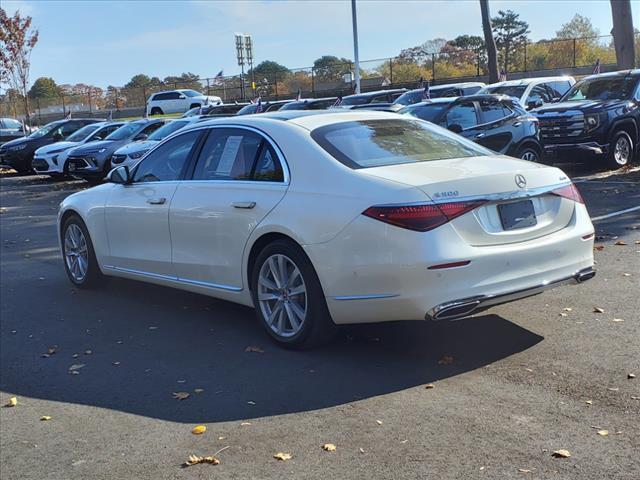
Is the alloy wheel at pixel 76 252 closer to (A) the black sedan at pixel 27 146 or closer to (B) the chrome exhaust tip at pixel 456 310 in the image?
(B) the chrome exhaust tip at pixel 456 310

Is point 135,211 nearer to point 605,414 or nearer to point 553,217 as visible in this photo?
point 553,217

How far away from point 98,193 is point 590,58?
41.4 m

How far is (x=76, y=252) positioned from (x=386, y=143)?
4002 mm

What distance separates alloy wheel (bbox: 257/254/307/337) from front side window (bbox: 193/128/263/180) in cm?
→ 79

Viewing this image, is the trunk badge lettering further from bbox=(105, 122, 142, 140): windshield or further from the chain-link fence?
the chain-link fence

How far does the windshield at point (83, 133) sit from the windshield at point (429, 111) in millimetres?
13926

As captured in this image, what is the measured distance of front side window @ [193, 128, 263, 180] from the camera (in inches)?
235

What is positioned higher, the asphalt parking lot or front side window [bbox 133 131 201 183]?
front side window [bbox 133 131 201 183]

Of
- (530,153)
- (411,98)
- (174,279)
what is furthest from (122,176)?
(411,98)

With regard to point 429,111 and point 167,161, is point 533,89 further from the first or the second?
point 167,161

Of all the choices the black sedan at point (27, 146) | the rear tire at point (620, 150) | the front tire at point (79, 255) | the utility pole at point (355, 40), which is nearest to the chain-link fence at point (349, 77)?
the utility pole at point (355, 40)

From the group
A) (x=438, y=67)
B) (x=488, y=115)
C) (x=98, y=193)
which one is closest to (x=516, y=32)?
(x=438, y=67)

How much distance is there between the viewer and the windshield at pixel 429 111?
13.9 meters

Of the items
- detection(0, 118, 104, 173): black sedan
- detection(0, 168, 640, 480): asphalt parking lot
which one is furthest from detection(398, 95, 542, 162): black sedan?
detection(0, 118, 104, 173): black sedan
